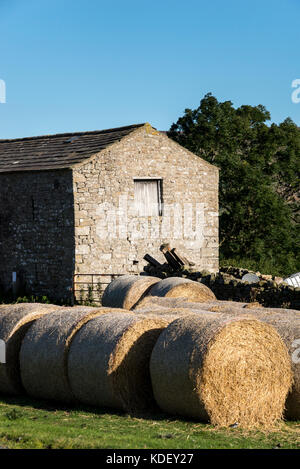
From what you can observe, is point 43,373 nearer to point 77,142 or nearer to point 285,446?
point 285,446

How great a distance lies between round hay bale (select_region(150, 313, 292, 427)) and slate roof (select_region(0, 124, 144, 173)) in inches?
543

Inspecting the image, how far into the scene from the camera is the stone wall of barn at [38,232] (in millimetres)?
22219

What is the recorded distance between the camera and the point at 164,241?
23484mm

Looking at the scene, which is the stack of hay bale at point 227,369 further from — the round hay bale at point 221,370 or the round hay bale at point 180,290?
the round hay bale at point 180,290

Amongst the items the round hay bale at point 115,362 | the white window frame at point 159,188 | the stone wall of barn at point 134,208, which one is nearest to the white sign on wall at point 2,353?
the round hay bale at point 115,362

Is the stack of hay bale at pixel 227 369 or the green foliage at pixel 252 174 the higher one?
the green foliage at pixel 252 174

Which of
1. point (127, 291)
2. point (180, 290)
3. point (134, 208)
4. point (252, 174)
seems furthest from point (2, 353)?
point (252, 174)

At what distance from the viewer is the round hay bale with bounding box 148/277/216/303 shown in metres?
15.0

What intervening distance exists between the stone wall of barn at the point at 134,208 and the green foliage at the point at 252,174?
23.3 ft

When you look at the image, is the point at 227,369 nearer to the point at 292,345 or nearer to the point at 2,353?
the point at 292,345

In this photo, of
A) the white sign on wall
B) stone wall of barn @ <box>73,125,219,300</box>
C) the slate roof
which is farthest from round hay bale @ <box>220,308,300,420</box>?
the slate roof

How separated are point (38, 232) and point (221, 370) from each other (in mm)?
15505

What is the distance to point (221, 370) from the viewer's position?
8578 millimetres

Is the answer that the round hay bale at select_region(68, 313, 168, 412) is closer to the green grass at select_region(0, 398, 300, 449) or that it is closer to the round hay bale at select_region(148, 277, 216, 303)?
the green grass at select_region(0, 398, 300, 449)
